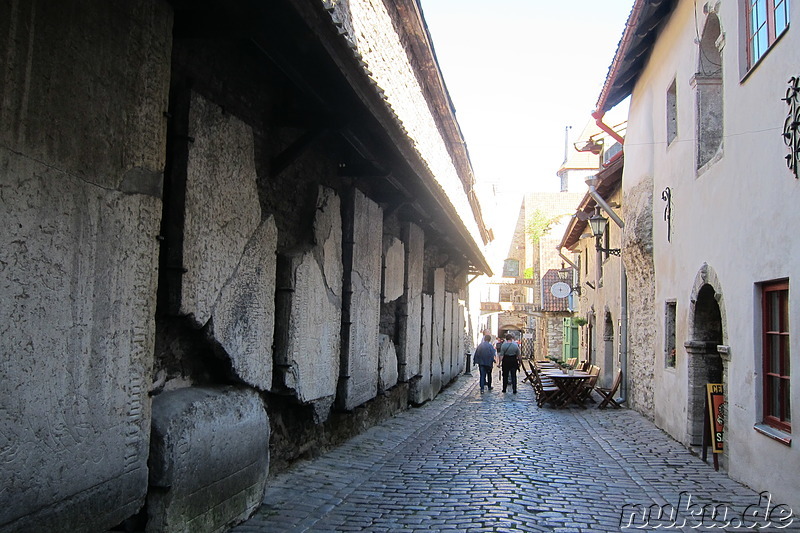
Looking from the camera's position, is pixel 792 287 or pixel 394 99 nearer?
pixel 792 287

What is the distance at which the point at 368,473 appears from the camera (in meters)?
6.71

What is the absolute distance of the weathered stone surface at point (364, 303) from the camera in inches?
297

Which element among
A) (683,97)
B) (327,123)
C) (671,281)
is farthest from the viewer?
(671,281)

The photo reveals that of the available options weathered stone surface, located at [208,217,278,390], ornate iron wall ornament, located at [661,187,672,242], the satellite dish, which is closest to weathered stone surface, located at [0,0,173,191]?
weathered stone surface, located at [208,217,278,390]

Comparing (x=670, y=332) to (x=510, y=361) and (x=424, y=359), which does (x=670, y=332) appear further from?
(x=510, y=361)

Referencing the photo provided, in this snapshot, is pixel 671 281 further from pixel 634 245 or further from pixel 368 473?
pixel 368 473

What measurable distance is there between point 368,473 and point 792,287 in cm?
395

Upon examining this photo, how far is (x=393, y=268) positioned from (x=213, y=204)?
17.9 ft

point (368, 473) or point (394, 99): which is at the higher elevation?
point (394, 99)

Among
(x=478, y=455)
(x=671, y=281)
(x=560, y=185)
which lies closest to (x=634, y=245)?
(x=671, y=281)

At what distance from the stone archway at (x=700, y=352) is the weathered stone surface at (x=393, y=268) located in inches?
150

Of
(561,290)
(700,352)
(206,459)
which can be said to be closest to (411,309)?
(700,352)

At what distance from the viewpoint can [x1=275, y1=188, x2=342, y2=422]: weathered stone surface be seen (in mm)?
5809

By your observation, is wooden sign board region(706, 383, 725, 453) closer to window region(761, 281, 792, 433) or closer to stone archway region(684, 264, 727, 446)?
window region(761, 281, 792, 433)
